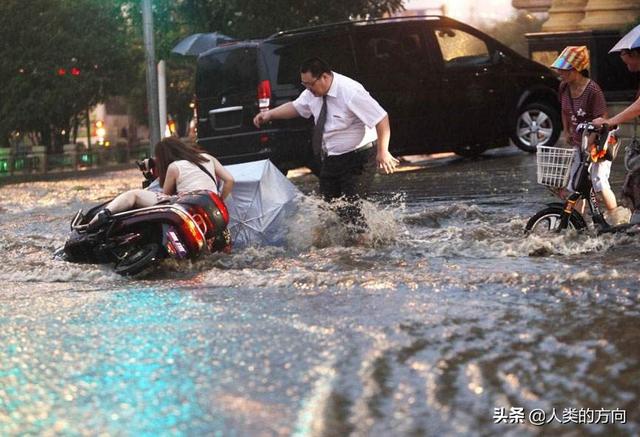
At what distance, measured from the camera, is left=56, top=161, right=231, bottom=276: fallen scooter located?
29.6ft

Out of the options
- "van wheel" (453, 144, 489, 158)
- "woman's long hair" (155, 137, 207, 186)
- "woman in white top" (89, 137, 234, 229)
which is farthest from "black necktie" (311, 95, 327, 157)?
"van wheel" (453, 144, 489, 158)

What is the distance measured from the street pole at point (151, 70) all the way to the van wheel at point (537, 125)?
776cm

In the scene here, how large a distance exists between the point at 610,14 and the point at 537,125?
4.43 meters

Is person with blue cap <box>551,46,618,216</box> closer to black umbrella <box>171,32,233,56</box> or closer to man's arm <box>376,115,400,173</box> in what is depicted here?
man's arm <box>376,115,400,173</box>

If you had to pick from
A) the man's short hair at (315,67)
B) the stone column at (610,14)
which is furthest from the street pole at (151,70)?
the man's short hair at (315,67)

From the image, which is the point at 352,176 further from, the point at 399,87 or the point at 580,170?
the point at 399,87

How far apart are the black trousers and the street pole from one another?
1359cm

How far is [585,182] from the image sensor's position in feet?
30.6

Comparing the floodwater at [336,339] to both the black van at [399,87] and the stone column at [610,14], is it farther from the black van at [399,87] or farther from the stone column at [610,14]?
the stone column at [610,14]

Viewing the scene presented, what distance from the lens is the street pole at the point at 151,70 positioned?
2383 centimetres

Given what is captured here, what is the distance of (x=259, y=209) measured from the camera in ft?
34.7

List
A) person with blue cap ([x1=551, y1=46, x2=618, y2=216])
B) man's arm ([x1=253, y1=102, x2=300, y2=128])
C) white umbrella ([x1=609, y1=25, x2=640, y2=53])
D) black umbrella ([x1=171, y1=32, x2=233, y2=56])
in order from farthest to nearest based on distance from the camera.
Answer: black umbrella ([x1=171, y1=32, x2=233, y2=56]), man's arm ([x1=253, y1=102, x2=300, y2=128]), person with blue cap ([x1=551, y1=46, x2=618, y2=216]), white umbrella ([x1=609, y1=25, x2=640, y2=53])

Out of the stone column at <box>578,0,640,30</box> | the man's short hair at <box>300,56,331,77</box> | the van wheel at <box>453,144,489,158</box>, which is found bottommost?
the van wheel at <box>453,144,489,158</box>

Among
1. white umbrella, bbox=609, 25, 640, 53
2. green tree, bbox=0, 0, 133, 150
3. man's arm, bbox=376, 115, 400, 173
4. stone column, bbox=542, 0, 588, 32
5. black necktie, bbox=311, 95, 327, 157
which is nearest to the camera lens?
white umbrella, bbox=609, 25, 640, 53
